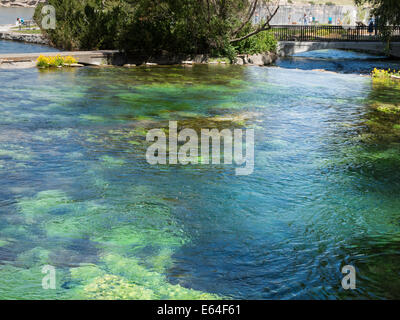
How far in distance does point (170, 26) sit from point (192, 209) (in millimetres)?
19885

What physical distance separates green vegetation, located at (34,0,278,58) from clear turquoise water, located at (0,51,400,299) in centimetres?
1227

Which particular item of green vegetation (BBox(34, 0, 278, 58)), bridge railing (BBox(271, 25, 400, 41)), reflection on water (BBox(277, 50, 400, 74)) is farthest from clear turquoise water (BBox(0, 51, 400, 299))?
bridge railing (BBox(271, 25, 400, 41))

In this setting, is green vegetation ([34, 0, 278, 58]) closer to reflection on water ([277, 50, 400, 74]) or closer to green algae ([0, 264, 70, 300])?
reflection on water ([277, 50, 400, 74])

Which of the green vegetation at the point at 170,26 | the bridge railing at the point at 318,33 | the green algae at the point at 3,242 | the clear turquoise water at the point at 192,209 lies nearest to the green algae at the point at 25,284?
the clear turquoise water at the point at 192,209

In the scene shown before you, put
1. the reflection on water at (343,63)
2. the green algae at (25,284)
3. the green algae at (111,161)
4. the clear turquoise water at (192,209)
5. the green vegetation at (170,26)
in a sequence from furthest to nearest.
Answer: the reflection on water at (343,63) → the green vegetation at (170,26) → the green algae at (111,161) → the clear turquoise water at (192,209) → the green algae at (25,284)

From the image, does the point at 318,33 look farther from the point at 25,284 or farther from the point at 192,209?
the point at 25,284

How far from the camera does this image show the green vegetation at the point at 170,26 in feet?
80.5

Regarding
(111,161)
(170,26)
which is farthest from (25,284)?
(170,26)

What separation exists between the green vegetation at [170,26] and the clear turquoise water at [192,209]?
12.3 m

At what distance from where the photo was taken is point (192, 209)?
677 centimetres

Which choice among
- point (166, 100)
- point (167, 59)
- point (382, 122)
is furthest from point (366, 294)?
point (167, 59)

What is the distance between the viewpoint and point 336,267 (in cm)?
532

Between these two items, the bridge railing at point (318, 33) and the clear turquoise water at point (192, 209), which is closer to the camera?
the clear turquoise water at point (192, 209)

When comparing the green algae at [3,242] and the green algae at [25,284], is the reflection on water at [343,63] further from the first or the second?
the green algae at [25,284]
